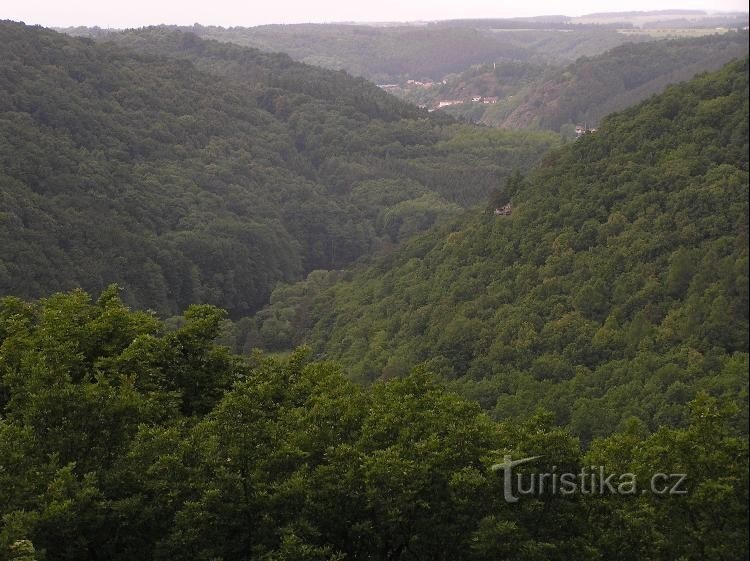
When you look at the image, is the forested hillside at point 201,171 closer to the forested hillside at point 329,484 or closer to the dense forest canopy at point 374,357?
the dense forest canopy at point 374,357

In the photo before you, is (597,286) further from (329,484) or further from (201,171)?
(201,171)

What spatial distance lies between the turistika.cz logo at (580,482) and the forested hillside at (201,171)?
58.8 metres

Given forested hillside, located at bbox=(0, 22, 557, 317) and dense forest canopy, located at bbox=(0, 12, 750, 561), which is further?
forested hillside, located at bbox=(0, 22, 557, 317)

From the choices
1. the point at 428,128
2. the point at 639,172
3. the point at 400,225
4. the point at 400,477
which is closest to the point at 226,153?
the point at 400,225

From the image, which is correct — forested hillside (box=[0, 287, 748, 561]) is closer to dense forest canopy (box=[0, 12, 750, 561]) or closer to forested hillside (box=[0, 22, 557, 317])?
dense forest canopy (box=[0, 12, 750, 561])

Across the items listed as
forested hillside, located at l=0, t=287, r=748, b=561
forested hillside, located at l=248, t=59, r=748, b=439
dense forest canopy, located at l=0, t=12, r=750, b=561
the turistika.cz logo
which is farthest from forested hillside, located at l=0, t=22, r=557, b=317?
the turistika.cz logo

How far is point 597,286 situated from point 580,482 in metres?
29.8

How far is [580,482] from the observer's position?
63.7 ft

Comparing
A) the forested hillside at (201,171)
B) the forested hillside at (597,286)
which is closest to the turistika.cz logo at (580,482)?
the forested hillside at (597,286)

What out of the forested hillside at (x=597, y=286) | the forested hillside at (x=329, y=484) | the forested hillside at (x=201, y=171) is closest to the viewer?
the forested hillside at (x=329, y=484)

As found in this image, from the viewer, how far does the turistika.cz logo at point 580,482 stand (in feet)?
62.1

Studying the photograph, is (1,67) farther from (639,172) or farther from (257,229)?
(639,172)

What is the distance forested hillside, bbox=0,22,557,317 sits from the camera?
86.8m

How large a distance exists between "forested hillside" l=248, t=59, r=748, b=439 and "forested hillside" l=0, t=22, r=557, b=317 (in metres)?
28.3
